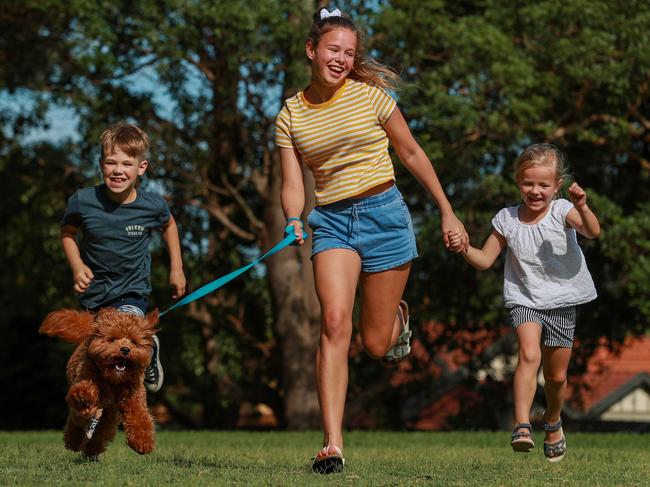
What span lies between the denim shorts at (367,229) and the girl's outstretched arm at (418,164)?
0.61ft

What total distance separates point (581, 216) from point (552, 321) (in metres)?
0.70

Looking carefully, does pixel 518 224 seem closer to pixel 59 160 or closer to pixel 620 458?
pixel 620 458

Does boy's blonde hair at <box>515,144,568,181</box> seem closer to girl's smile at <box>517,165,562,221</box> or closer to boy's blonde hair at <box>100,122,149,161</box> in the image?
girl's smile at <box>517,165,562,221</box>

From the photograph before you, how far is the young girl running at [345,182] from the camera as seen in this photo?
6242 millimetres

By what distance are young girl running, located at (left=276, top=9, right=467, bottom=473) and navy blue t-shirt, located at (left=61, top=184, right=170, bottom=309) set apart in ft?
3.52

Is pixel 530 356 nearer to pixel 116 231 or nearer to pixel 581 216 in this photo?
pixel 581 216

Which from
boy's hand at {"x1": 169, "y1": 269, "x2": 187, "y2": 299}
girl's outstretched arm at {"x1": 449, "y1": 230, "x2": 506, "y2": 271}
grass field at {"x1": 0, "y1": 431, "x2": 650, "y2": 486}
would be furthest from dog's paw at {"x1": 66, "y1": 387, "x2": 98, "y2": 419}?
girl's outstretched arm at {"x1": 449, "y1": 230, "x2": 506, "y2": 271}

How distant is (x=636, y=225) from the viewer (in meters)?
17.7

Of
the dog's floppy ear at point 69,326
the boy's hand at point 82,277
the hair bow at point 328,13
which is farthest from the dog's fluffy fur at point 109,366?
the hair bow at point 328,13

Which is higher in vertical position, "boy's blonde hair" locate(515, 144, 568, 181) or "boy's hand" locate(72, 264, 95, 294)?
"boy's blonde hair" locate(515, 144, 568, 181)

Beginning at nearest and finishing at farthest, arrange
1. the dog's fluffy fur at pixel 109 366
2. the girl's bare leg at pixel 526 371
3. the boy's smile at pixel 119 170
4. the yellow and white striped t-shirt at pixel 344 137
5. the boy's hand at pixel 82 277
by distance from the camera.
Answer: the dog's fluffy fur at pixel 109 366, the yellow and white striped t-shirt at pixel 344 137, the boy's hand at pixel 82 277, the boy's smile at pixel 119 170, the girl's bare leg at pixel 526 371

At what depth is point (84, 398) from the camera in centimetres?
A: 605

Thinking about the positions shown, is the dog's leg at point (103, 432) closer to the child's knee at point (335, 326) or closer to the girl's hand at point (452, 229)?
the child's knee at point (335, 326)

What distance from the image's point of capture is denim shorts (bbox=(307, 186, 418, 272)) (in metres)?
6.39
